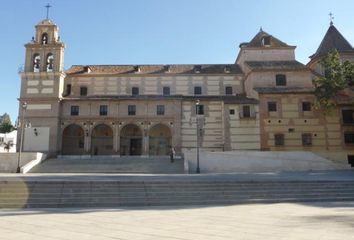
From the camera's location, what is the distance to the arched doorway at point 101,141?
38.0m

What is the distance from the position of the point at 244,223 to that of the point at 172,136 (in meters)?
26.9

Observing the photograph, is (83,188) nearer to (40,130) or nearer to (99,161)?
(99,161)

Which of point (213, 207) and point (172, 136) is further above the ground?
point (172, 136)

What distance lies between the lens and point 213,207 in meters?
13.5

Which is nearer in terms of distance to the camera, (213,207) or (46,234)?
(46,234)

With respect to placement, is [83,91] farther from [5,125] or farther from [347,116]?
[5,125]

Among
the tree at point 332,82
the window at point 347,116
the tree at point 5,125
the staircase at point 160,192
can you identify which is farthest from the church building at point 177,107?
the tree at point 5,125

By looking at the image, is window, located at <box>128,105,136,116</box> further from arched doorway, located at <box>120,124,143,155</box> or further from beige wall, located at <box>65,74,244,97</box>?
beige wall, located at <box>65,74,244,97</box>

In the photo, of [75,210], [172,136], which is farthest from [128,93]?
[75,210]

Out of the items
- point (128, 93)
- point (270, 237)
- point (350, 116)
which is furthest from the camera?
point (128, 93)

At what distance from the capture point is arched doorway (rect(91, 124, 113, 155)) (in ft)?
125

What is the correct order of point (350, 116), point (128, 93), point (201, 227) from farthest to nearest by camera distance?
point (128, 93) → point (350, 116) → point (201, 227)

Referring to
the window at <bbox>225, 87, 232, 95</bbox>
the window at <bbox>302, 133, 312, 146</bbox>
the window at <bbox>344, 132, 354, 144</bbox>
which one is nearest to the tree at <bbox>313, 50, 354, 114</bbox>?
the window at <bbox>302, 133, 312, 146</bbox>

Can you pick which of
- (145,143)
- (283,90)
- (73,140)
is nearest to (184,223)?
(145,143)
